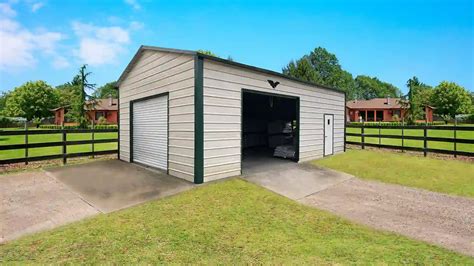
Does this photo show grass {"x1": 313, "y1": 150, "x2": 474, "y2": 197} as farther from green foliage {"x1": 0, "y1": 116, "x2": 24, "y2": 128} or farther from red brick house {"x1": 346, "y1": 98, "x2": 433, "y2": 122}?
green foliage {"x1": 0, "y1": 116, "x2": 24, "y2": 128}

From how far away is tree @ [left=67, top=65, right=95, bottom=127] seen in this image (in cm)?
2542

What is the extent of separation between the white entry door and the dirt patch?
416 cm

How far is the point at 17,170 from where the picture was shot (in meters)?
7.13

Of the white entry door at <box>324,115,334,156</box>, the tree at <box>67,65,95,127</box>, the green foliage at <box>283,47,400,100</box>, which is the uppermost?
the green foliage at <box>283,47,400,100</box>

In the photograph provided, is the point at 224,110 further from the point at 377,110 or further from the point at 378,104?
the point at 378,104

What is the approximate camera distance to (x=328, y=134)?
421 inches

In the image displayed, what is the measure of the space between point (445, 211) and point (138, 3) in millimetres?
11525

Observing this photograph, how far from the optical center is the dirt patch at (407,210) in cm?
359

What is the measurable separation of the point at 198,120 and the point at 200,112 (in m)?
0.20

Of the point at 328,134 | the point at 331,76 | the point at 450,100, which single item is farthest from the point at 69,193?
the point at 450,100

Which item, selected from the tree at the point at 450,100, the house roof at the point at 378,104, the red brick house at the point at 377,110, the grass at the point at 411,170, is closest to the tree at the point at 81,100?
the grass at the point at 411,170

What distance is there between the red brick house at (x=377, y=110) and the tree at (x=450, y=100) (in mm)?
3478

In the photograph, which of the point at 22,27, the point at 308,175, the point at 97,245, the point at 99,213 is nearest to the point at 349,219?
the point at 308,175

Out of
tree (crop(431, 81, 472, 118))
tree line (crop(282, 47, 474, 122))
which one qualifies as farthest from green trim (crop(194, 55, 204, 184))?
tree (crop(431, 81, 472, 118))
